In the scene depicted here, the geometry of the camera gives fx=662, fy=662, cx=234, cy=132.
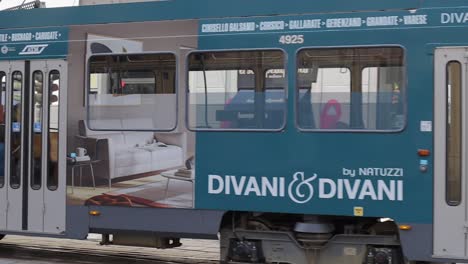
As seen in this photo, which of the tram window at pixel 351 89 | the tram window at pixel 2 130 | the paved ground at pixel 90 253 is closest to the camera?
the tram window at pixel 351 89

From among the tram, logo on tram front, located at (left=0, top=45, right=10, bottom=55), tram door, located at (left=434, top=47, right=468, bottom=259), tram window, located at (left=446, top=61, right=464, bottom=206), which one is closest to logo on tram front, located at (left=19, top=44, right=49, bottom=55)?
the tram

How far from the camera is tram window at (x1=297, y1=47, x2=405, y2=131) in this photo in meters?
6.52

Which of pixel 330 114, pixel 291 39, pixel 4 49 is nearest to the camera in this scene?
pixel 330 114

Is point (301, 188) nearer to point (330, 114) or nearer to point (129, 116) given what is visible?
point (330, 114)

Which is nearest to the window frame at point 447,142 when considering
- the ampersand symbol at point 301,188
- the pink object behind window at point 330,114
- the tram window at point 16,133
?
the pink object behind window at point 330,114

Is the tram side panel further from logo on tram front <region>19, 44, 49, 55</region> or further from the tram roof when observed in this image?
logo on tram front <region>19, 44, 49, 55</region>

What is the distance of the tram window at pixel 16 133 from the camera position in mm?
8023

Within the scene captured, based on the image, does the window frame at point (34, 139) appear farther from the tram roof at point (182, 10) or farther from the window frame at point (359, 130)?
the window frame at point (359, 130)

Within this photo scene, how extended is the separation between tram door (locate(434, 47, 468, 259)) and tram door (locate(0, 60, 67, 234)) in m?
4.18

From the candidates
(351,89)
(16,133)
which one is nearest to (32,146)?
(16,133)

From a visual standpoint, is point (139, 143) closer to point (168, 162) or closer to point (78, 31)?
point (168, 162)

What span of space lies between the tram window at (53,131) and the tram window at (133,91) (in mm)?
484

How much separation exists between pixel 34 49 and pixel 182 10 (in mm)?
2004

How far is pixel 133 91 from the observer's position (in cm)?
743
